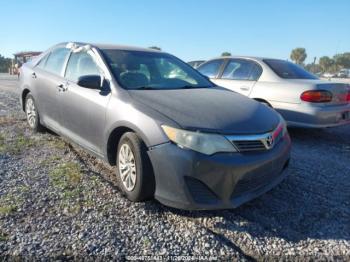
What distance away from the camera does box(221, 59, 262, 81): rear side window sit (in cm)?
622

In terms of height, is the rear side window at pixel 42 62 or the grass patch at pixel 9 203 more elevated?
the rear side window at pixel 42 62

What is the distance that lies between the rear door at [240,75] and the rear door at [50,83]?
3.23m

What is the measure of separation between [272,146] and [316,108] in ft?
8.86

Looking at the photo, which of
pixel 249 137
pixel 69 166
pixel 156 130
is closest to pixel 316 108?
pixel 249 137

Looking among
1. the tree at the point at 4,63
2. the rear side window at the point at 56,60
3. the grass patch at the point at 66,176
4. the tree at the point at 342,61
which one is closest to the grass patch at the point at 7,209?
the grass patch at the point at 66,176

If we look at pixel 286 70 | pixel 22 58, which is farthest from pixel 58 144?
pixel 22 58

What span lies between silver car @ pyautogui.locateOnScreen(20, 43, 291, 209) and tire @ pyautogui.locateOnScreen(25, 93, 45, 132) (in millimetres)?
895

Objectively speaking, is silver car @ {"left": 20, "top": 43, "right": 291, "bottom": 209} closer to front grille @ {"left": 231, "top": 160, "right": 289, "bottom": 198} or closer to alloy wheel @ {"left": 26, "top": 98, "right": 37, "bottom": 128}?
front grille @ {"left": 231, "top": 160, "right": 289, "bottom": 198}

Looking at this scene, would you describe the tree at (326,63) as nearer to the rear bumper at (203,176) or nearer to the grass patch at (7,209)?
the rear bumper at (203,176)

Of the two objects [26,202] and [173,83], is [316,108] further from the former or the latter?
[26,202]

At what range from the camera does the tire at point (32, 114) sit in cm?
527

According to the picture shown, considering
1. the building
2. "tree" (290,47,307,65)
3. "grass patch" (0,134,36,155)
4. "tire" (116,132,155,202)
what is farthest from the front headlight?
"tree" (290,47,307,65)

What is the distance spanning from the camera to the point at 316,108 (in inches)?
207

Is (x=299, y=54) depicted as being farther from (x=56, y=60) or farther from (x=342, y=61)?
(x=56, y=60)
